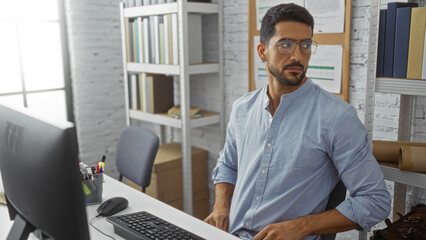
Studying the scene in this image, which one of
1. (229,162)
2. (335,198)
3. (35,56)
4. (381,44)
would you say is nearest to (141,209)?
(229,162)

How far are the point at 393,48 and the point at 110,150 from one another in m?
2.74

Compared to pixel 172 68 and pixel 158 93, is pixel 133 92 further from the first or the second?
pixel 172 68

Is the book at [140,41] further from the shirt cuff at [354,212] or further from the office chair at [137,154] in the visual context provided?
the shirt cuff at [354,212]

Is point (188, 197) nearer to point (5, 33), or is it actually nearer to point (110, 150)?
point (110, 150)

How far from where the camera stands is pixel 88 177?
1.59 metres

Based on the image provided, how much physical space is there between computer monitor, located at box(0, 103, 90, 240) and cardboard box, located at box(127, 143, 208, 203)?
1.80m

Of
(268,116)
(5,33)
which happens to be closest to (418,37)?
(268,116)

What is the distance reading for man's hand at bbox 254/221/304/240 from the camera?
51.7 inches

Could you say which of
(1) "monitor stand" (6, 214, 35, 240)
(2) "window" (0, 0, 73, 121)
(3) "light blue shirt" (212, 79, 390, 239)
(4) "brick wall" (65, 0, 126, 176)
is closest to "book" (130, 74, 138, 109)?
(4) "brick wall" (65, 0, 126, 176)

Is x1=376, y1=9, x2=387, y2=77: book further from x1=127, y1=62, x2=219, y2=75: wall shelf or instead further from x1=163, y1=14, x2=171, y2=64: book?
x1=163, y1=14, x2=171, y2=64: book

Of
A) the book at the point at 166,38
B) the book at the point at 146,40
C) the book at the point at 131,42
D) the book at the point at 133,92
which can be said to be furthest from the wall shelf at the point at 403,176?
the book at the point at 131,42

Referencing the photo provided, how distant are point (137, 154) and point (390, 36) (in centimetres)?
147

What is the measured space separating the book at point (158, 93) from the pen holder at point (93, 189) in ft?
4.64

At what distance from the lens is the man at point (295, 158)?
1322mm
